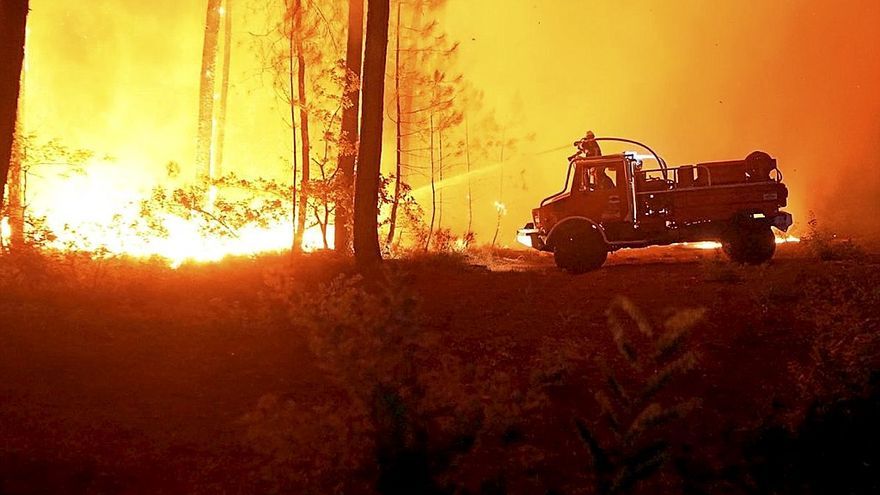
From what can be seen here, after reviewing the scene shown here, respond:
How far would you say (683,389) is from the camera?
6781 millimetres

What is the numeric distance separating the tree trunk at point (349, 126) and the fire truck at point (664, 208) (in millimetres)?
4414

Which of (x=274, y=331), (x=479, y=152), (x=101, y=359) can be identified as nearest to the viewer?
(x=101, y=359)

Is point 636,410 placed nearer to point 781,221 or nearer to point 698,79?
point 781,221

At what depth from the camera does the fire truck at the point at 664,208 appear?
13703mm

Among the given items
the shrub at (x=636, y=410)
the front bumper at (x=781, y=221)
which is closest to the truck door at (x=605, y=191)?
the front bumper at (x=781, y=221)

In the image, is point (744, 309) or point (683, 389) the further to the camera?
point (744, 309)

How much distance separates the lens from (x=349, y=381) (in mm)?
4867

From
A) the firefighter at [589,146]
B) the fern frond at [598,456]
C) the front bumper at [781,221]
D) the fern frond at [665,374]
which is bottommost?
the fern frond at [598,456]

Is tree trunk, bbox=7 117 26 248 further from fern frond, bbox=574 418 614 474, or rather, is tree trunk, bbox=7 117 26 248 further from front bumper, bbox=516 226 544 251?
fern frond, bbox=574 418 614 474

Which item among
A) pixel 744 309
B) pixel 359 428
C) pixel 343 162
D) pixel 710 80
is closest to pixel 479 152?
pixel 710 80

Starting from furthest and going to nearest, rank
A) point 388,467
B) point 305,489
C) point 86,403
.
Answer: point 86,403
point 305,489
point 388,467

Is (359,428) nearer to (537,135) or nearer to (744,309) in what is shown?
(744,309)

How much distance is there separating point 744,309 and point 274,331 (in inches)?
225

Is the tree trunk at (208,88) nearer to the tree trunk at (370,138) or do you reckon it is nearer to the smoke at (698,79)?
the tree trunk at (370,138)
